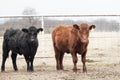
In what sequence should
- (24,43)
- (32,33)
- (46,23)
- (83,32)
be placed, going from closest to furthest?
1. (83,32)
2. (32,33)
3. (24,43)
4. (46,23)

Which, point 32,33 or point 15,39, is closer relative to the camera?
point 32,33

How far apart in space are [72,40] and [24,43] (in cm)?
177

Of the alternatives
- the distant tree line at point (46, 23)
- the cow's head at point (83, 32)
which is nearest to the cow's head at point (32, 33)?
the cow's head at point (83, 32)

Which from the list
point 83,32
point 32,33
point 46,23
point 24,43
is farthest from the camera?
point 46,23

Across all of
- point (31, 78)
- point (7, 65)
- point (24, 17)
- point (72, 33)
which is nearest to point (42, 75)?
point (31, 78)

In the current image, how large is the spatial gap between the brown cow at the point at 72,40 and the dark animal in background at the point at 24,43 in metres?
0.76

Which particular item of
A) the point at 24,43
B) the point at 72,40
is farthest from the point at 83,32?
the point at 24,43

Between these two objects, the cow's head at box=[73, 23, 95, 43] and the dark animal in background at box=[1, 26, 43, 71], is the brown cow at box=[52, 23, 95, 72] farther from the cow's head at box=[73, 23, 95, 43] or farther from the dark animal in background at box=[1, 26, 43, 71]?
the dark animal in background at box=[1, 26, 43, 71]

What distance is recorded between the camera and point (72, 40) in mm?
13758

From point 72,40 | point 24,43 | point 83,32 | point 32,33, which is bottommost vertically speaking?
point 24,43

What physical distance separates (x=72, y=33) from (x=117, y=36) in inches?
225

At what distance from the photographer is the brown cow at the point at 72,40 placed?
13.3 metres

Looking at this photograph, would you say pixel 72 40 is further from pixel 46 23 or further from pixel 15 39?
pixel 46 23

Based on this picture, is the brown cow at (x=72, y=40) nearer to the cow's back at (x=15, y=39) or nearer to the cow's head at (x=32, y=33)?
the cow's head at (x=32, y=33)
